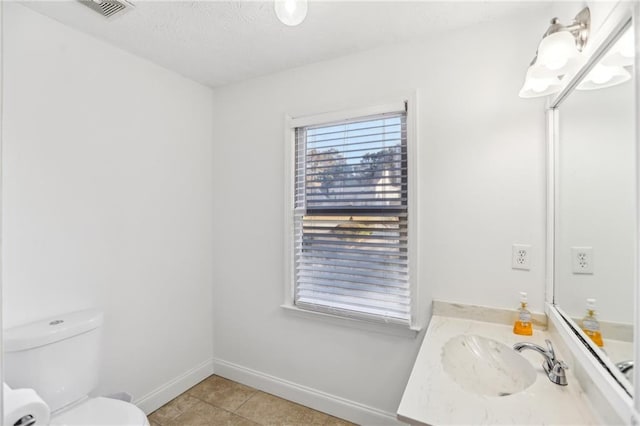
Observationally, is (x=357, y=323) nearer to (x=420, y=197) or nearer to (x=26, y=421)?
(x=420, y=197)

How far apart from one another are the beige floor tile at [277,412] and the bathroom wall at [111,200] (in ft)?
1.76

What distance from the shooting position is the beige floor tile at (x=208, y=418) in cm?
209

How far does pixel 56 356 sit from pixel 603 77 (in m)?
2.46

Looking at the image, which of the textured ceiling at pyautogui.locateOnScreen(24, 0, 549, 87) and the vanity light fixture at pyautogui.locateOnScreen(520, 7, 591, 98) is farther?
the textured ceiling at pyautogui.locateOnScreen(24, 0, 549, 87)

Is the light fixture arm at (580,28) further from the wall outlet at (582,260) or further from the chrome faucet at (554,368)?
the chrome faucet at (554,368)

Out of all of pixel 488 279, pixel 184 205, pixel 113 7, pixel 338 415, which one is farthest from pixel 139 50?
pixel 338 415

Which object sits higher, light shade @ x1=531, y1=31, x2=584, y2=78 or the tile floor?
light shade @ x1=531, y1=31, x2=584, y2=78

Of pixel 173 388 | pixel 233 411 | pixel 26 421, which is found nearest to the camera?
pixel 26 421

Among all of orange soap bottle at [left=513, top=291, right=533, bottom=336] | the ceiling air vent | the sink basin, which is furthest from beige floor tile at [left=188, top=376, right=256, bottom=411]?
the ceiling air vent

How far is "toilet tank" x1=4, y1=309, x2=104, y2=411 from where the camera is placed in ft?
4.89

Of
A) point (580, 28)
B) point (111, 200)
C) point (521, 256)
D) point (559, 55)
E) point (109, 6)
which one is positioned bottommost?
point (521, 256)

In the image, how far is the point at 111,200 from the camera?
2.01m

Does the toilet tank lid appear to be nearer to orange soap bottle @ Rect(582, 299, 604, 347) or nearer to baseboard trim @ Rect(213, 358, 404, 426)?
baseboard trim @ Rect(213, 358, 404, 426)

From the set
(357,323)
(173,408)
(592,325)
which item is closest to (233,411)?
(173,408)
